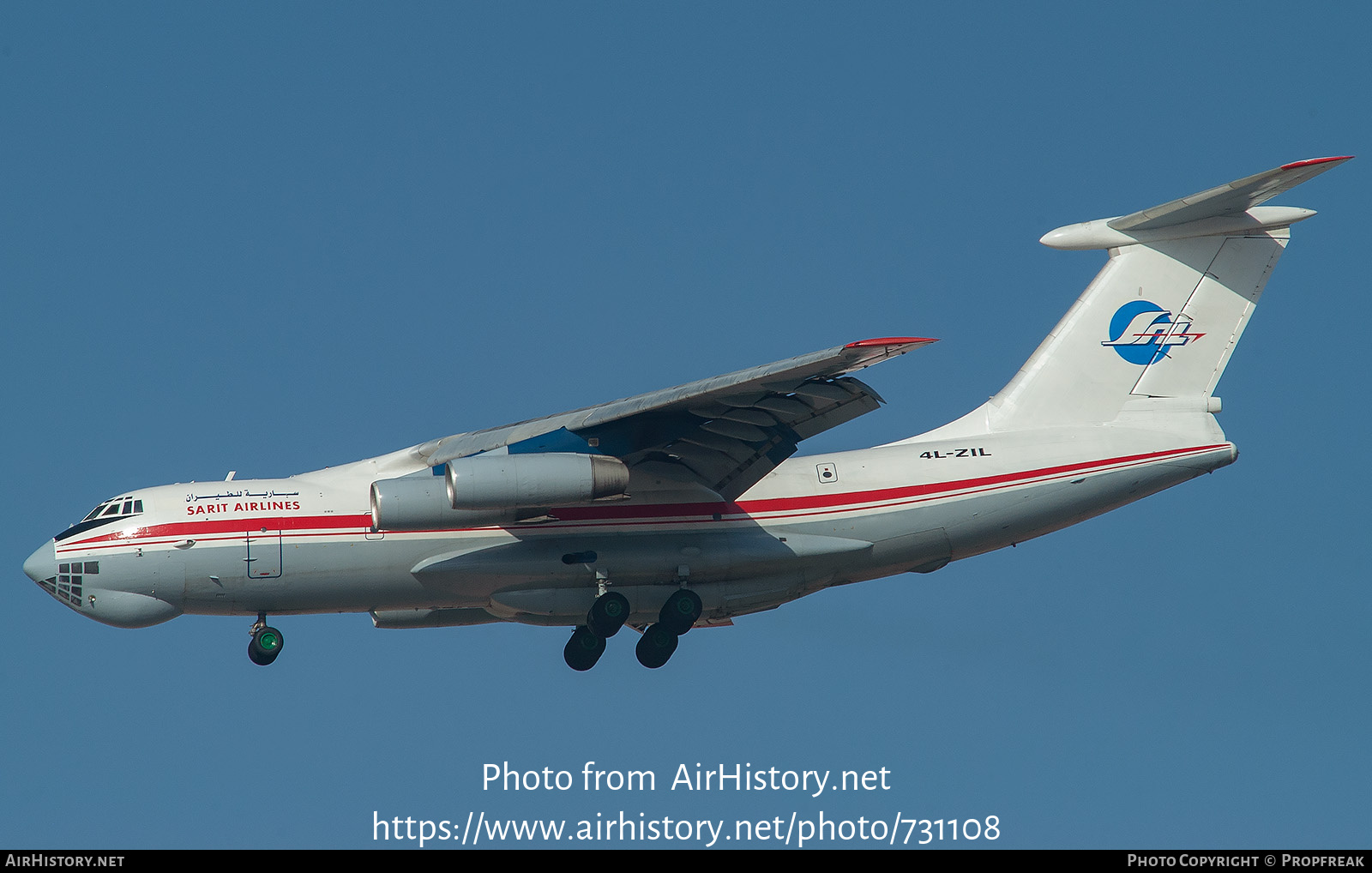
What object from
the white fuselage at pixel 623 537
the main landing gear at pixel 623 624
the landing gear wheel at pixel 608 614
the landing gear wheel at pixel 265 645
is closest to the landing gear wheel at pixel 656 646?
the main landing gear at pixel 623 624

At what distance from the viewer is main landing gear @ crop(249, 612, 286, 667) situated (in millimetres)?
13297

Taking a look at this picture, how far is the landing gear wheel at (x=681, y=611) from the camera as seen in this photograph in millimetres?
13711

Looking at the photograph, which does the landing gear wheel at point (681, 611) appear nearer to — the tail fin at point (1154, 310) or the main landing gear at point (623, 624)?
the main landing gear at point (623, 624)

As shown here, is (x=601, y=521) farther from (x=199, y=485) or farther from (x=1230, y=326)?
(x=1230, y=326)

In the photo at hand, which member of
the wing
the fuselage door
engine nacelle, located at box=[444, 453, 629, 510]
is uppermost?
the wing

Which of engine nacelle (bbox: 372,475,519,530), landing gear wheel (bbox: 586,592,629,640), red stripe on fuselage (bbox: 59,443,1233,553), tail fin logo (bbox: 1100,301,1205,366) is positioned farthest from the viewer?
tail fin logo (bbox: 1100,301,1205,366)

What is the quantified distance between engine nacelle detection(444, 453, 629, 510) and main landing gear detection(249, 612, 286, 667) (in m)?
1.87

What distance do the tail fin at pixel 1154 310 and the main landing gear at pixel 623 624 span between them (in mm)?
2949

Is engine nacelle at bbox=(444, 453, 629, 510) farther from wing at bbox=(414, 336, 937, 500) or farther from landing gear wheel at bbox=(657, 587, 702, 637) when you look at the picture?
landing gear wheel at bbox=(657, 587, 702, 637)

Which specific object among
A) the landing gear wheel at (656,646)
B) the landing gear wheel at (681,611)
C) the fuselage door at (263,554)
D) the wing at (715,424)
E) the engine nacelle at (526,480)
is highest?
the wing at (715,424)

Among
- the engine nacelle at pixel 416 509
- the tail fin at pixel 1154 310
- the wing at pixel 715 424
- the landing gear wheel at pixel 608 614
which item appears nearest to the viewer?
the wing at pixel 715 424

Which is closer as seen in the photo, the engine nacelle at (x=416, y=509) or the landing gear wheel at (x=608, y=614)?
the engine nacelle at (x=416, y=509)

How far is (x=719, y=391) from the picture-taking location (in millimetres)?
12281

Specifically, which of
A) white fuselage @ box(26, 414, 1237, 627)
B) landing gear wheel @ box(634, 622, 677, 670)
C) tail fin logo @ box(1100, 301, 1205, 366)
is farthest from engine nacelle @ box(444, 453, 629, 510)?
tail fin logo @ box(1100, 301, 1205, 366)
